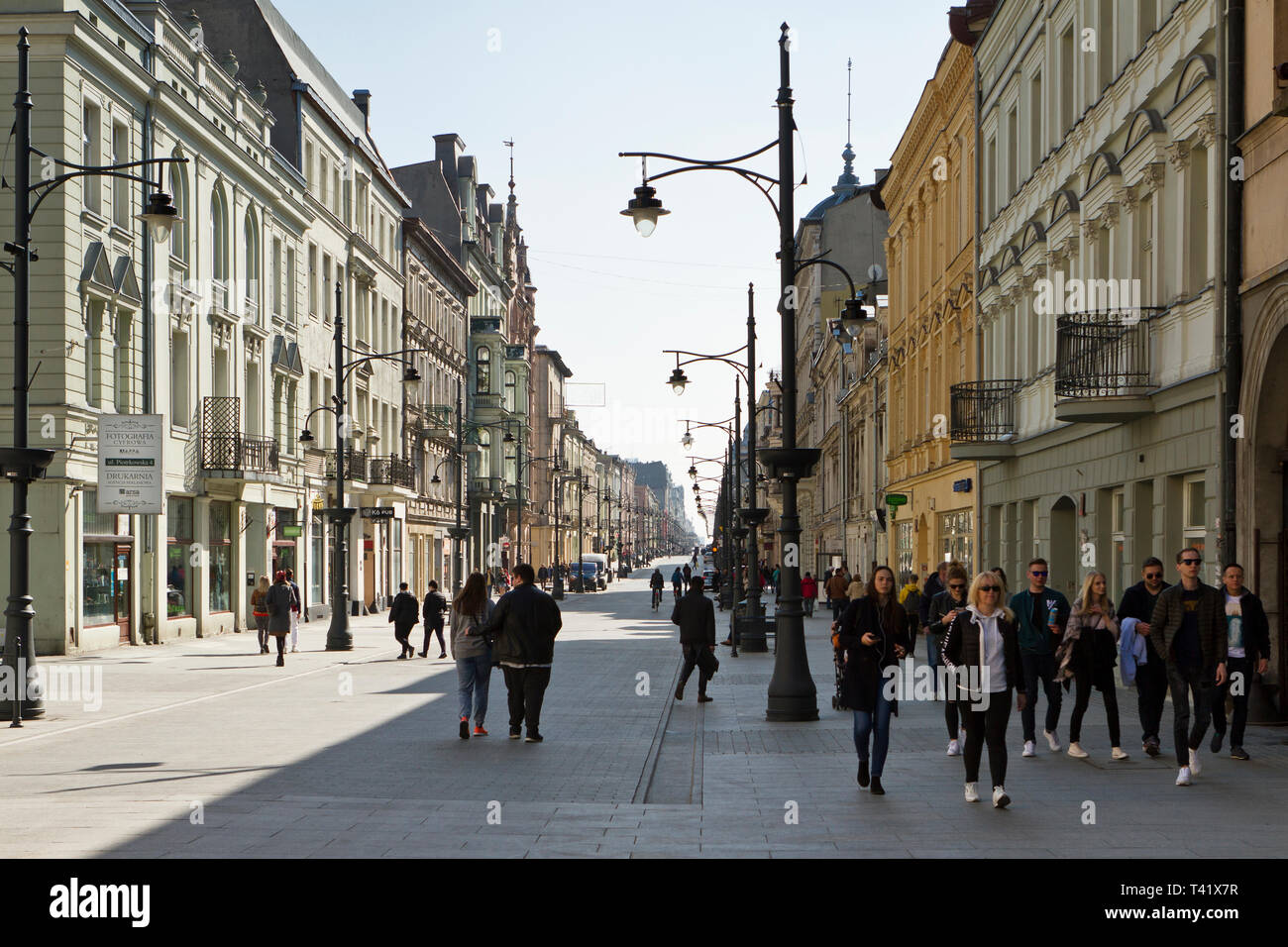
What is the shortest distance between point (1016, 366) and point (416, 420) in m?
40.9

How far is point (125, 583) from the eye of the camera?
31797mm

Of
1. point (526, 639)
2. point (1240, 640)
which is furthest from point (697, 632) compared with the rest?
point (1240, 640)

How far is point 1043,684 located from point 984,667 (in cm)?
352

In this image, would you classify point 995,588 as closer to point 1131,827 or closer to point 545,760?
point 1131,827

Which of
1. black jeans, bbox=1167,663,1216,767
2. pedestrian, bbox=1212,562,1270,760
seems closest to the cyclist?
pedestrian, bbox=1212,562,1270,760

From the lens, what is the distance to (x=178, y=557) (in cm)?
3553

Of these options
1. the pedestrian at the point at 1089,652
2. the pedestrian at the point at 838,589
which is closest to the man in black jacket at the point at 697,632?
the pedestrian at the point at 1089,652

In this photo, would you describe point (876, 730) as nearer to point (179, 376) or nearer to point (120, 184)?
point (120, 184)

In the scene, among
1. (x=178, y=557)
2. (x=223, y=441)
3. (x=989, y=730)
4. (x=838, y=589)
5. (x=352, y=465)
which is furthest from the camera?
(x=352, y=465)

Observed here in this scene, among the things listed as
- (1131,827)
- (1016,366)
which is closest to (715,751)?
(1131,827)

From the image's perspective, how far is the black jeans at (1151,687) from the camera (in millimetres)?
13008
